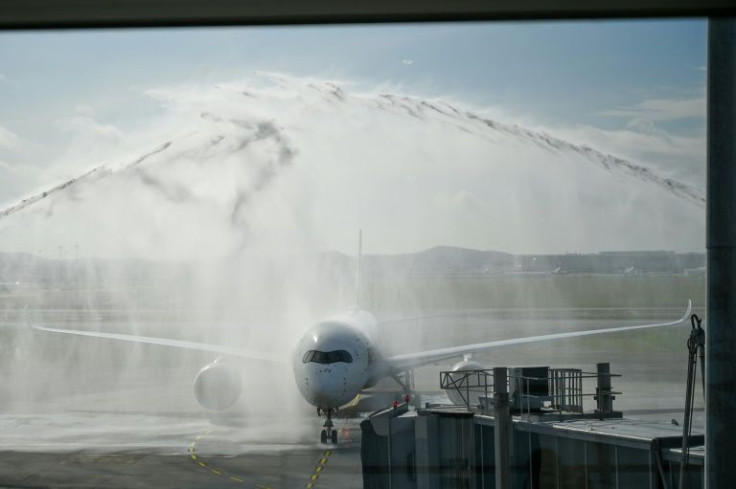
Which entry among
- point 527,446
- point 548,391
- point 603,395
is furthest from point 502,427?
point 548,391

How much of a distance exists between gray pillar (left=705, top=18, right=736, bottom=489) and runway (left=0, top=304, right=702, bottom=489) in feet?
37.0

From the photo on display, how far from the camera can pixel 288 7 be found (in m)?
5.56

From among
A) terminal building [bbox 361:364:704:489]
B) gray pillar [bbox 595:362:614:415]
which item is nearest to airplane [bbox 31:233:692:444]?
terminal building [bbox 361:364:704:489]

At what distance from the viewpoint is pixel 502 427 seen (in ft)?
34.1

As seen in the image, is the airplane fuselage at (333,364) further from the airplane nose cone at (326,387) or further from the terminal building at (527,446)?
the terminal building at (527,446)

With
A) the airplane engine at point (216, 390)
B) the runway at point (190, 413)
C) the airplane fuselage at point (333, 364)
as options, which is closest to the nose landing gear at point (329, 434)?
the runway at point (190, 413)

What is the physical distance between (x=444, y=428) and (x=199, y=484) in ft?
33.7

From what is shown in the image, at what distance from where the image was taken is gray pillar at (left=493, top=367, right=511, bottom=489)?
1010cm

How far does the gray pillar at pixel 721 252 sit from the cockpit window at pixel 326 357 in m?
20.1

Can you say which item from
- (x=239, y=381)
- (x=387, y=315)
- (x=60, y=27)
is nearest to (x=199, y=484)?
(x=239, y=381)

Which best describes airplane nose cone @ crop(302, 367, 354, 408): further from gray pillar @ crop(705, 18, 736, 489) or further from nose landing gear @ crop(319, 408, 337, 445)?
gray pillar @ crop(705, 18, 736, 489)

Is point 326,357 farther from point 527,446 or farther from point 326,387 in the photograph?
point 527,446

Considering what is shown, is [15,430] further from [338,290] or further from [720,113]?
[720,113]

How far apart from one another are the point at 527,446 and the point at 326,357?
49.6ft
